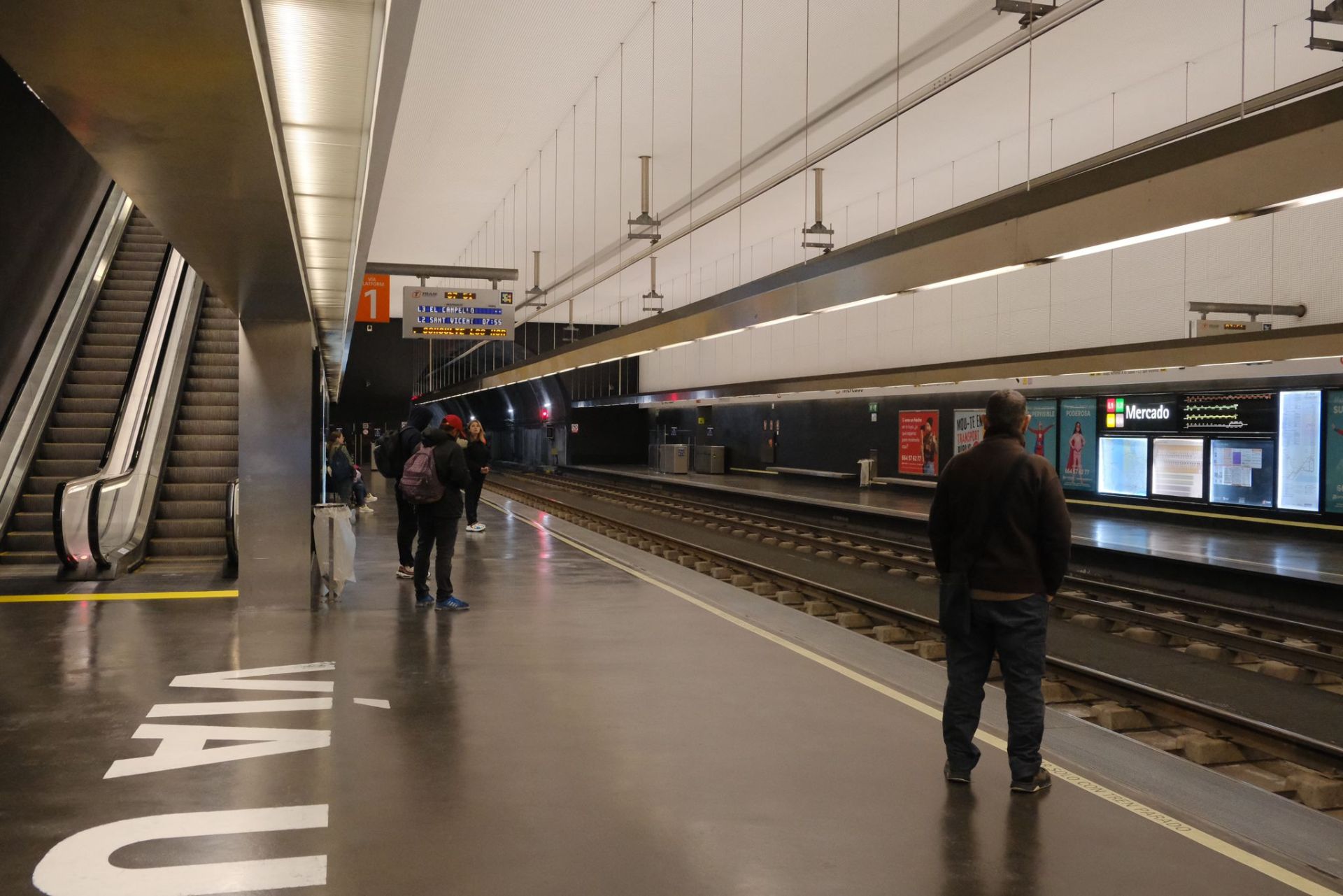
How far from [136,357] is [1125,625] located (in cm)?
1106

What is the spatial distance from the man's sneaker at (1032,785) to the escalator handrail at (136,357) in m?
9.35

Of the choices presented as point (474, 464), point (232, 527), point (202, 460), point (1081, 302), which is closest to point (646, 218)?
point (474, 464)

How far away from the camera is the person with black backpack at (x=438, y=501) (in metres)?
8.10

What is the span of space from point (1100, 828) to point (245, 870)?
2.92m

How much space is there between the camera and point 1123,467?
1750 centimetres

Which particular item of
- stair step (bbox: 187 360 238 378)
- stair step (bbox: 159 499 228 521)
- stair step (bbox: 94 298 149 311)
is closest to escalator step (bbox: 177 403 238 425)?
stair step (bbox: 187 360 238 378)

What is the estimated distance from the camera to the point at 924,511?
1853 cm

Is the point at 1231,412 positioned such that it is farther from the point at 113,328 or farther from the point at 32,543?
the point at 113,328

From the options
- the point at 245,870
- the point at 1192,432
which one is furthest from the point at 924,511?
the point at 245,870

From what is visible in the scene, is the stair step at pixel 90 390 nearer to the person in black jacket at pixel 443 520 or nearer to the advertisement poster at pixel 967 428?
the person in black jacket at pixel 443 520

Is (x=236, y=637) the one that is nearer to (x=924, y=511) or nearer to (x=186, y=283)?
(x=186, y=283)

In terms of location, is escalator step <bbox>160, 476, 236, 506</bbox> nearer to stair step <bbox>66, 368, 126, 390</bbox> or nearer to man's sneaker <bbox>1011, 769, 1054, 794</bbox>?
stair step <bbox>66, 368, 126, 390</bbox>

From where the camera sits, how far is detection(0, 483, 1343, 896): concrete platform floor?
10.9 feet


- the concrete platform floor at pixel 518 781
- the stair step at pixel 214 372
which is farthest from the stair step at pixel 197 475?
the concrete platform floor at pixel 518 781
